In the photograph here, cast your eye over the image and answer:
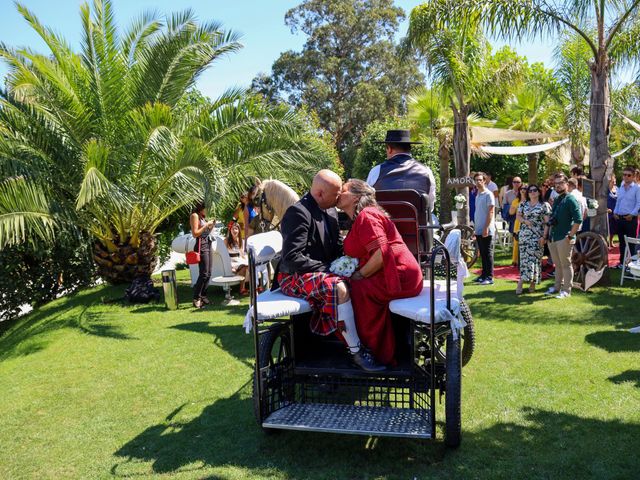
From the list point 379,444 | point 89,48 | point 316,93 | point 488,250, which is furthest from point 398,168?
point 316,93

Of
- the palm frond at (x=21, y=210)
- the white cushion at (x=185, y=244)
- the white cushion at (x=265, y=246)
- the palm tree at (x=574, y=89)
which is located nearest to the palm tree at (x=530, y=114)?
the palm tree at (x=574, y=89)

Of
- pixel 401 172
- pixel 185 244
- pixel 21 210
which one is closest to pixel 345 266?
pixel 401 172

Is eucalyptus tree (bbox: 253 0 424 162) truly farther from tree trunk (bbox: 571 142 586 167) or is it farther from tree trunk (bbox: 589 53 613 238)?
tree trunk (bbox: 589 53 613 238)

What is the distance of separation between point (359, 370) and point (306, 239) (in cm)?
107

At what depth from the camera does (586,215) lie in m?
10.4

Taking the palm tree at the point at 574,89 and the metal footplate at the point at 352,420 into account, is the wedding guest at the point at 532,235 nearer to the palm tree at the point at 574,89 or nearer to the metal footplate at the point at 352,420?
the metal footplate at the point at 352,420

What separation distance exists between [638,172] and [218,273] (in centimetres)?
868

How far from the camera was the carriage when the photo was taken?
3.99m

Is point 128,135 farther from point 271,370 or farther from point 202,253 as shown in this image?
point 271,370

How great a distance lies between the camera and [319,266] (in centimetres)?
448

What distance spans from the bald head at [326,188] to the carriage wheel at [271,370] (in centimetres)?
106

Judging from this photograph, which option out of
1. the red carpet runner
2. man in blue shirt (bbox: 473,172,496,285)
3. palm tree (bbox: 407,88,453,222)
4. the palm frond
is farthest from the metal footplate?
palm tree (bbox: 407,88,453,222)

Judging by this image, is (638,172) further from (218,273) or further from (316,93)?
(316,93)

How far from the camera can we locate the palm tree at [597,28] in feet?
32.1
